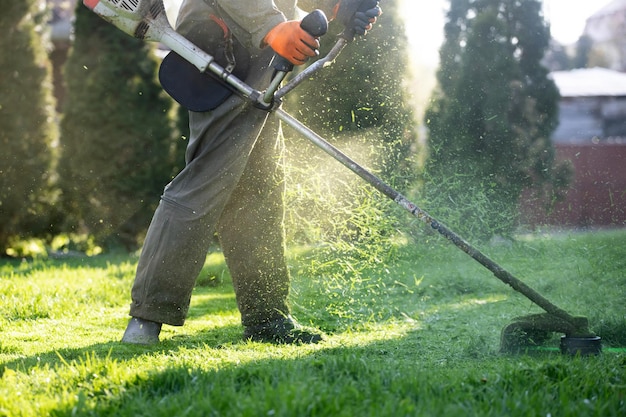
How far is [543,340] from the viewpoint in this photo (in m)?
3.20

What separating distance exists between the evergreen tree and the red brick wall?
3905 millimetres

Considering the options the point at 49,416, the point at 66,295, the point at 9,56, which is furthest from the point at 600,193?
the point at 49,416

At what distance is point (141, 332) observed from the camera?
10.2 feet

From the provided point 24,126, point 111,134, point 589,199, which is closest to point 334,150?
point 589,199

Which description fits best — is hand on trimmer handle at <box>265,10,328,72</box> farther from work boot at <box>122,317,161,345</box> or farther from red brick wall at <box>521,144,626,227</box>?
red brick wall at <box>521,144,626,227</box>

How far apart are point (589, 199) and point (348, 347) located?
208 inches

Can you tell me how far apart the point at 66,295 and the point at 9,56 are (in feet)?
15.2

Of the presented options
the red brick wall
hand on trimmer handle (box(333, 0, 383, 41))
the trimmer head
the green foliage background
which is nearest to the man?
hand on trimmer handle (box(333, 0, 383, 41))

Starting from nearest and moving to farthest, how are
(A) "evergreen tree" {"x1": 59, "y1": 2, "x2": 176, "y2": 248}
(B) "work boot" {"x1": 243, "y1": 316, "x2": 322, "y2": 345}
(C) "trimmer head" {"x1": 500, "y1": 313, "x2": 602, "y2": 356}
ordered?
(C) "trimmer head" {"x1": 500, "y1": 313, "x2": 602, "y2": 356}, (B) "work boot" {"x1": 243, "y1": 316, "x2": 322, "y2": 345}, (A) "evergreen tree" {"x1": 59, "y1": 2, "x2": 176, "y2": 248}

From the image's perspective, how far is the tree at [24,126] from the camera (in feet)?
26.4

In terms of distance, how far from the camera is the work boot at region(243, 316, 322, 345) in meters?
3.33

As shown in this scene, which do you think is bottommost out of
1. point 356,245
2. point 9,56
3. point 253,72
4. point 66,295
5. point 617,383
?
point 66,295

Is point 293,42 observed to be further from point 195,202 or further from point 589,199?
point 589,199

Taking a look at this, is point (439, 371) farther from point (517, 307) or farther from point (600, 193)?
point (600, 193)
